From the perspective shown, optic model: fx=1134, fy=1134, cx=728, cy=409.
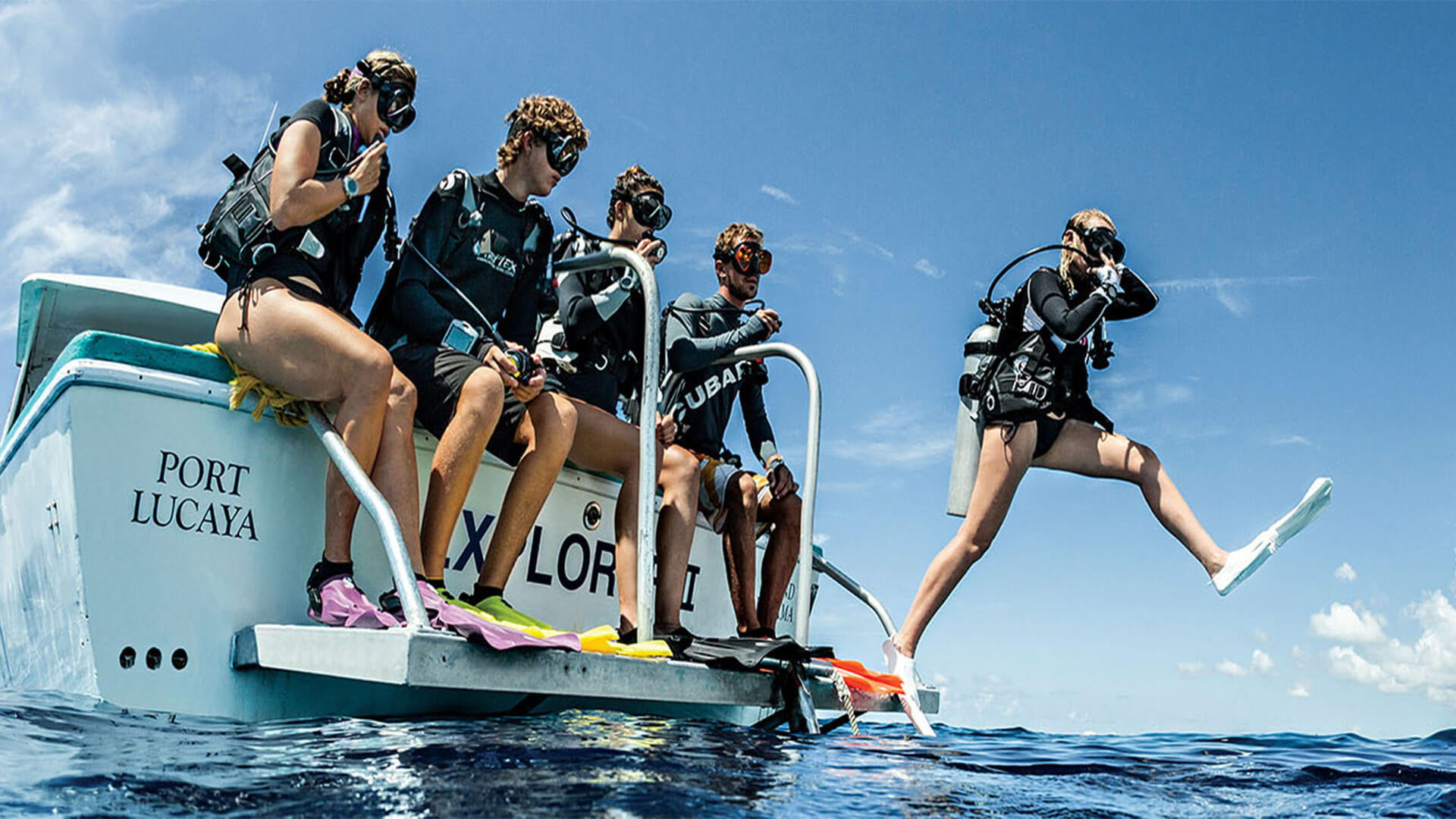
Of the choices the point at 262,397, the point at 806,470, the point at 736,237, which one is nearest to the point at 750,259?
the point at 736,237

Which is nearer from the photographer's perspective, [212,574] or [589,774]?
[589,774]

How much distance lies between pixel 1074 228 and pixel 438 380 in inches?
121

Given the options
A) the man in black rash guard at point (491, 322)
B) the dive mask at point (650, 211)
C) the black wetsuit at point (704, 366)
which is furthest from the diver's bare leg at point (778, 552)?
the man in black rash guard at point (491, 322)

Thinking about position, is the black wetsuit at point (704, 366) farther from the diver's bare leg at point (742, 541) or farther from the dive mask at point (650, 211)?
the dive mask at point (650, 211)

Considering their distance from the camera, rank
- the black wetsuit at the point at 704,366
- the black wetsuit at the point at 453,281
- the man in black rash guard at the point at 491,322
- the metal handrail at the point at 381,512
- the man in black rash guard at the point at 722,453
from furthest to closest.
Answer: the black wetsuit at the point at 704,366 < the man in black rash guard at the point at 722,453 < the black wetsuit at the point at 453,281 < the man in black rash guard at the point at 491,322 < the metal handrail at the point at 381,512

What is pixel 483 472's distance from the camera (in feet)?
14.6

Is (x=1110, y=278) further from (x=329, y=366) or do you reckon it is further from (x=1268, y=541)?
(x=329, y=366)

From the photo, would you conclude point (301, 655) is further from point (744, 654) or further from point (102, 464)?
point (744, 654)

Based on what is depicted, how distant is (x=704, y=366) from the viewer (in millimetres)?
5230

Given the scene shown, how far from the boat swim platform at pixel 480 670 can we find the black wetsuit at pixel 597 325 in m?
1.31

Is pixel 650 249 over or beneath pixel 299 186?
over

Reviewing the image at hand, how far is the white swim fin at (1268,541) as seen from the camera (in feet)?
15.4

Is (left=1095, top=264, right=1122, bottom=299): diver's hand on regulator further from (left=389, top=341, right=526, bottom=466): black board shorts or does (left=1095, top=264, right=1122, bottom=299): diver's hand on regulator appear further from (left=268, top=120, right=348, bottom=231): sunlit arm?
(left=268, top=120, right=348, bottom=231): sunlit arm

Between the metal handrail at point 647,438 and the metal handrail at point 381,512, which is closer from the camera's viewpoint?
the metal handrail at point 381,512
